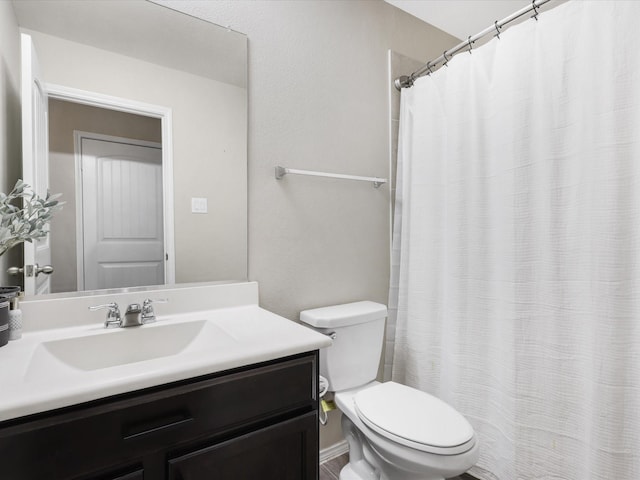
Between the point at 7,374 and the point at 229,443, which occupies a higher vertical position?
the point at 7,374

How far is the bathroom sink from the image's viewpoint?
0.95 metres

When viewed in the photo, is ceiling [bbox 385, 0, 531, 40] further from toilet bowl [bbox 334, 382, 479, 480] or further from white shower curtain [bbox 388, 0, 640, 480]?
toilet bowl [bbox 334, 382, 479, 480]

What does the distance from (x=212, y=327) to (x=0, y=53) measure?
1024mm

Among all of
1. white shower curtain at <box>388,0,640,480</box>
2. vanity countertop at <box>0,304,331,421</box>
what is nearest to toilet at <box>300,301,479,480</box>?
white shower curtain at <box>388,0,640,480</box>

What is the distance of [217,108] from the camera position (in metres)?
1.38

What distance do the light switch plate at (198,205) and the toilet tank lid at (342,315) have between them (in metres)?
0.62

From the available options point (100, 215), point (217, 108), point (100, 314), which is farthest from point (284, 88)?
point (100, 314)

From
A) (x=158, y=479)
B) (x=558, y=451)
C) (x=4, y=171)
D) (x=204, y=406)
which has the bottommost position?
(x=558, y=451)

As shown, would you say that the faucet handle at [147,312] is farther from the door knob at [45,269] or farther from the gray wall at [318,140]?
the gray wall at [318,140]

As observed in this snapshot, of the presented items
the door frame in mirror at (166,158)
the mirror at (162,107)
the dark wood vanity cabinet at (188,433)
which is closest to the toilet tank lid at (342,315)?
the mirror at (162,107)

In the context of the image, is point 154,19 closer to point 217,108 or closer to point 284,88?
point 217,108

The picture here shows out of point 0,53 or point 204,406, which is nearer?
point 204,406

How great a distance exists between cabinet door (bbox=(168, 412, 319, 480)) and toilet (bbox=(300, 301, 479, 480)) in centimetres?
31

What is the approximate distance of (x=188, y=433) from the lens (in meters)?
0.80
